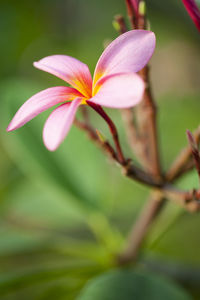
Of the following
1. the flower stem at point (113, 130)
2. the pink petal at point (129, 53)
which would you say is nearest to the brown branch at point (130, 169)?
the flower stem at point (113, 130)

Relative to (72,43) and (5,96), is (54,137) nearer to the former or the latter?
(5,96)

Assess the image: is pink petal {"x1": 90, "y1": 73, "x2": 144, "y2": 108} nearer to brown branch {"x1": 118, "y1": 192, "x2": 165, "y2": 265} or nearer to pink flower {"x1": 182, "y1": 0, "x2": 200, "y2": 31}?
pink flower {"x1": 182, "y1": 0, "x2": 200, "y2": 31}

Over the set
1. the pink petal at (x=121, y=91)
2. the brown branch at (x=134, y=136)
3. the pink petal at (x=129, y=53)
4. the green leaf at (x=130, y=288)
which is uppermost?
the pink petal at (x=129, y=53)

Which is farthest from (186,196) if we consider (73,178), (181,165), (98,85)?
(73,178)

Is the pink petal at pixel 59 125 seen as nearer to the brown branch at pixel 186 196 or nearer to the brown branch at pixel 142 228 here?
the brown branch at pixel 186 196

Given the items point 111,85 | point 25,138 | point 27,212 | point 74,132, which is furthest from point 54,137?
point 27,212

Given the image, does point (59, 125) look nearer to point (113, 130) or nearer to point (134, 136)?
point (113, 130)

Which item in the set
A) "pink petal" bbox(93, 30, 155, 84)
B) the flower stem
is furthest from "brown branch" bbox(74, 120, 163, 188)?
"pink petal" bbox(93, 30, 155, 84)
